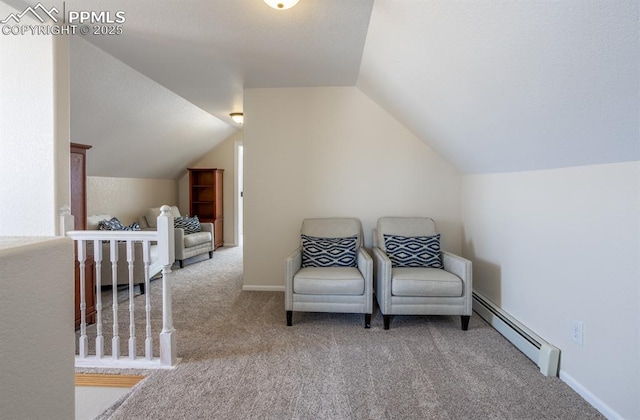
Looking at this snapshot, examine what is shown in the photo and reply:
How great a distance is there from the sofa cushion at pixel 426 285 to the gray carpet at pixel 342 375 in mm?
327

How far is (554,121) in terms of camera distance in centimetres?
172

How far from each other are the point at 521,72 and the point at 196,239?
4668mm

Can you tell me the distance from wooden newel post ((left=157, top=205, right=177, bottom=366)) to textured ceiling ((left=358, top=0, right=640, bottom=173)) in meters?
1.91

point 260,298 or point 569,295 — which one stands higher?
point 569,295

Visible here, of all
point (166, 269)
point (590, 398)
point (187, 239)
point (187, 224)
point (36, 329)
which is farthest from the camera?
point (187, 224)

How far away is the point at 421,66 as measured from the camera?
225 cm

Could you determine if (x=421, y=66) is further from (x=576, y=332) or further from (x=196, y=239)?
(x=196, y=239)

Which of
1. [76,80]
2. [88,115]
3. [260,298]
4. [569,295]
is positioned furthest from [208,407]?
[88,115]

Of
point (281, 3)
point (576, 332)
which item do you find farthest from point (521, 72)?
point (576, 332)

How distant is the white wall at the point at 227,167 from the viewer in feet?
21.6

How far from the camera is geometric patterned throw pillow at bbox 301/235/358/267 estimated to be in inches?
123

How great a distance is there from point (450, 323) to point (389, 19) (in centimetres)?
245

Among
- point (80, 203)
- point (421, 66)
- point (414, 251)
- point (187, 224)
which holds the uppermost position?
point (421, 66)

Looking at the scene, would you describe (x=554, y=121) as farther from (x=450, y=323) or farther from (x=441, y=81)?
(x=450, y=323)
